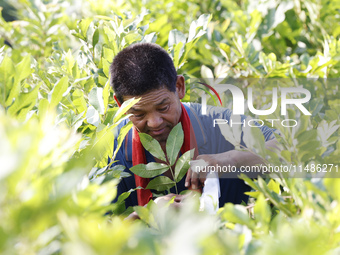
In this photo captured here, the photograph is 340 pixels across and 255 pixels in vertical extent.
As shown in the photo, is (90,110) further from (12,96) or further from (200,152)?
(200,152)

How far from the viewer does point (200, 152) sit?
5.57ft

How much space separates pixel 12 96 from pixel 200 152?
100cm

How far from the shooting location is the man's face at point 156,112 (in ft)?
4.69

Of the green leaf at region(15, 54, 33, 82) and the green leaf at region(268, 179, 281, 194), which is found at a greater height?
the green leaf at region(15, 54, 33, 82)

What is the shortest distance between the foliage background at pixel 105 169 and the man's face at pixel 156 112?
0.40 ft

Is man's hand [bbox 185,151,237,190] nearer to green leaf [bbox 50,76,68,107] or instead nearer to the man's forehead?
the man's forehead

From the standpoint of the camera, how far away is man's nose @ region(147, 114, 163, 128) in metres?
1.43

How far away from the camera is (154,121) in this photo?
1436 millimetres

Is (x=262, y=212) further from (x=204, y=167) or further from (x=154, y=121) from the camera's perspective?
(x=154, y=121)

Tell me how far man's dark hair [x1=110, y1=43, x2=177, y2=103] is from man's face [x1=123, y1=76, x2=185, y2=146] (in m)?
0.03

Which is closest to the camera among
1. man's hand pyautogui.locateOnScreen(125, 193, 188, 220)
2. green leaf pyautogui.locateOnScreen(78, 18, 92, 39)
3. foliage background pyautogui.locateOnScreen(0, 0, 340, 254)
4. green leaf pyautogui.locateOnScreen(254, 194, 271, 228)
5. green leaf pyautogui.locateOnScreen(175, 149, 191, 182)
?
foliage background pyautogui.locateOnScreen(0, 0, 340, 254)

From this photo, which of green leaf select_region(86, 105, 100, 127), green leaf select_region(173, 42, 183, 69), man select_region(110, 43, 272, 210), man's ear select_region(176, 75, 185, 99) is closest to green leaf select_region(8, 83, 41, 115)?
green leaf select_region(86, 105, 100, 127)

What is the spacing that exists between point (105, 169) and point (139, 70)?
501mm

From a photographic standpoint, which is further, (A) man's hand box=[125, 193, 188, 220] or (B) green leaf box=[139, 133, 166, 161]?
(B) green leaf box=[139, 133, 166, 161]
